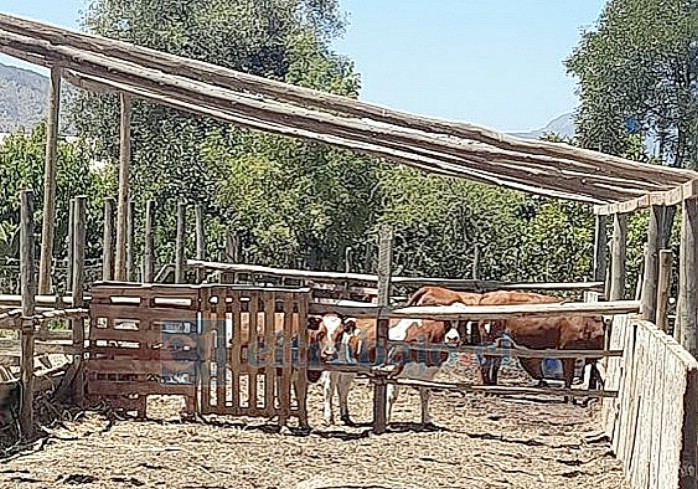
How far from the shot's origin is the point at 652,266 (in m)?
7.93

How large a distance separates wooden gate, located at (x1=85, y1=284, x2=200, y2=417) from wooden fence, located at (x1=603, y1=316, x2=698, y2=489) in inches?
145

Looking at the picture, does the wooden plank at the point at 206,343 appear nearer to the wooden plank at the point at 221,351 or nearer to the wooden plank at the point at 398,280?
the wooden plank at the point at 221,351

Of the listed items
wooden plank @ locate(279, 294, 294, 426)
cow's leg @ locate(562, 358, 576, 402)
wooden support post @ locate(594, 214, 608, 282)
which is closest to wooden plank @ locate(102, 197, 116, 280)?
wooden plank @ locate(279, 294, 294, 426)

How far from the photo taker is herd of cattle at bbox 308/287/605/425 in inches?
387

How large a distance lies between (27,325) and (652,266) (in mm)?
4759

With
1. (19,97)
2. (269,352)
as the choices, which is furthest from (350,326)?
(19,97)

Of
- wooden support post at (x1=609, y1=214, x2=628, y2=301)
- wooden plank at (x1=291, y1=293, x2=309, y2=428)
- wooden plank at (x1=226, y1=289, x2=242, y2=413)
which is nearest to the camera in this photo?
wooden plank at (x1=291, y1=293, x2=309, y2=428)

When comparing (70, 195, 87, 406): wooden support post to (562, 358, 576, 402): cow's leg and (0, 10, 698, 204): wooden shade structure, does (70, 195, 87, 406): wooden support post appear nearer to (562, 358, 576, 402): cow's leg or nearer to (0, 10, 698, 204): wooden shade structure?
(0, 10, 698, 204): wooden shade structure

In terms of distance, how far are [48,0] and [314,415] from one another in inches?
1025

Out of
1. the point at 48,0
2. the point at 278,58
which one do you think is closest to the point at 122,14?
the point at 278,58

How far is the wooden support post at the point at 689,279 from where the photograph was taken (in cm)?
606

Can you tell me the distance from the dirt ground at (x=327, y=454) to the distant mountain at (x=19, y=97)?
10308 cm

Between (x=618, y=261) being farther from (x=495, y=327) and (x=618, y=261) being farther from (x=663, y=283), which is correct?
(x=663, y=283)

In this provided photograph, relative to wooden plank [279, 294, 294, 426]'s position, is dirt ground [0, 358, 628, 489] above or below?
below
